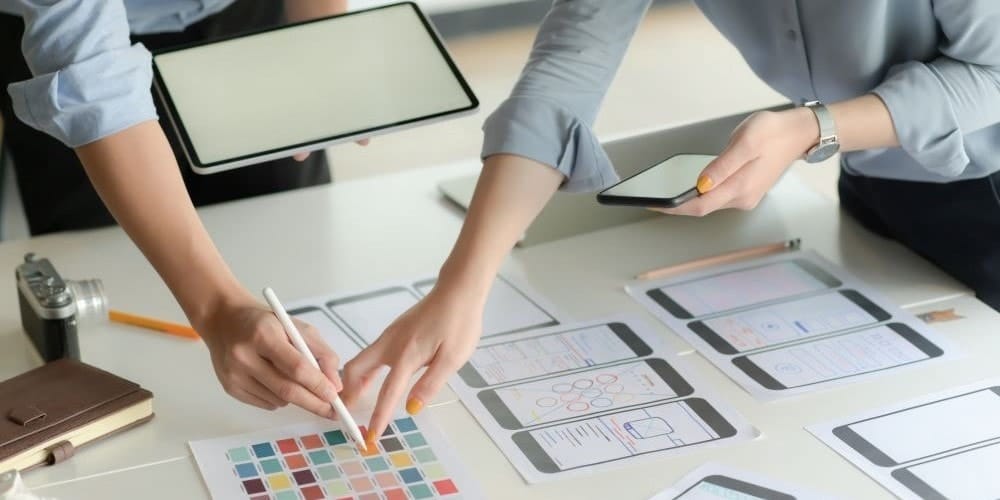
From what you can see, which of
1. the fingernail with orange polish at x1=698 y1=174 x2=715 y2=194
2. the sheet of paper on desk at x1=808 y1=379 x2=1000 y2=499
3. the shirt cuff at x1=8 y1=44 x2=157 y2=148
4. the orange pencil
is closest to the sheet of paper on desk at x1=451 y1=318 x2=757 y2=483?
the sheet of paper on desk at x1=808 y1=379 x2=1000 y2=499

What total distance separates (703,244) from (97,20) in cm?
80

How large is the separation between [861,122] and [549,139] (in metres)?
0.34

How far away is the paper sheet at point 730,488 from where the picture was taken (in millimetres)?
1300

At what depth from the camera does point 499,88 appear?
4.01m

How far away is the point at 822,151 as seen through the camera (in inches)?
58.8

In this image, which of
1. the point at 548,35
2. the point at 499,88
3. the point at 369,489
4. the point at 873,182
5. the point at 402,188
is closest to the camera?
the point at 369,489

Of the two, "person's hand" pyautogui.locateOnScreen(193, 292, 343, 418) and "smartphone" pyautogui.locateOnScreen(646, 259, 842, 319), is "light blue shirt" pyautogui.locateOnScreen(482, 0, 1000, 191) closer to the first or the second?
"smartphone" pyautogui.locateOnScreen(646, 259, 842, 319)

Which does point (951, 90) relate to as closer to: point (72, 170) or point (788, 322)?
point (788, 322)

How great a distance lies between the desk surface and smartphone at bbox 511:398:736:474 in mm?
27

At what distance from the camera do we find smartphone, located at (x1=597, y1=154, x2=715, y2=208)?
4.70 ft

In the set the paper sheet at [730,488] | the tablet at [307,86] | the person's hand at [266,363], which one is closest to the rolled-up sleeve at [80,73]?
the tablet at [307,86]

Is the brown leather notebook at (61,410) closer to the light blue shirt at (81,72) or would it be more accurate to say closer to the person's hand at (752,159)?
the light blue shirt at (81,72)

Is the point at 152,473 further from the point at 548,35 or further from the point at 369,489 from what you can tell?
the point at 548,35

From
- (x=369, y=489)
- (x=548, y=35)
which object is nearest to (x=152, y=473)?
(x=369, y=489)
